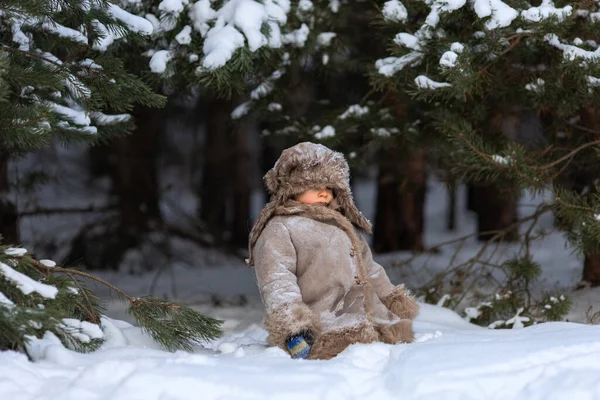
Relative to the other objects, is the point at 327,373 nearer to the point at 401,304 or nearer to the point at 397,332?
the point at 397,332

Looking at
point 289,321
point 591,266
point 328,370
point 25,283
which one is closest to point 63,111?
point 25,283

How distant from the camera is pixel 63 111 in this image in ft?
14.1

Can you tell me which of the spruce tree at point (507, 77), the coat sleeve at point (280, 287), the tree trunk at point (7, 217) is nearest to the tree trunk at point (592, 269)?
the spruce tree at point (507, 77)

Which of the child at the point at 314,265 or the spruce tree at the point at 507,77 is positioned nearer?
the child at the point at 314,265

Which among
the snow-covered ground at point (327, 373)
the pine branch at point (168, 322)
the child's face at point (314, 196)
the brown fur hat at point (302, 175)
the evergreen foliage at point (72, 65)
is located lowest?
the snow-covered ground at point (327, 373)

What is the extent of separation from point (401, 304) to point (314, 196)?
2.50 feet

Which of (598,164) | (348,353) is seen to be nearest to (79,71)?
(348,353)

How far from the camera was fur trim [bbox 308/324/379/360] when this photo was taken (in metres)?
3.66

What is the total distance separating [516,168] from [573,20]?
94cm

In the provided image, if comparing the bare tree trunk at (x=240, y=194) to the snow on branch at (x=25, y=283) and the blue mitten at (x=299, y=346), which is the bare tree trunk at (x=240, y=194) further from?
the snow on branch at (x=25, y=283)

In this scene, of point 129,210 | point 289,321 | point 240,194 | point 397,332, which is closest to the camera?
point 289,321

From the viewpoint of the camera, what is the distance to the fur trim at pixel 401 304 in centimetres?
411

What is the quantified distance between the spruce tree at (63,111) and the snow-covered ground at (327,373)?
17cm

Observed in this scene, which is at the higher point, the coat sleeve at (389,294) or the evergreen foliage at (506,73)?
the evergreen foliage at (506,73)
